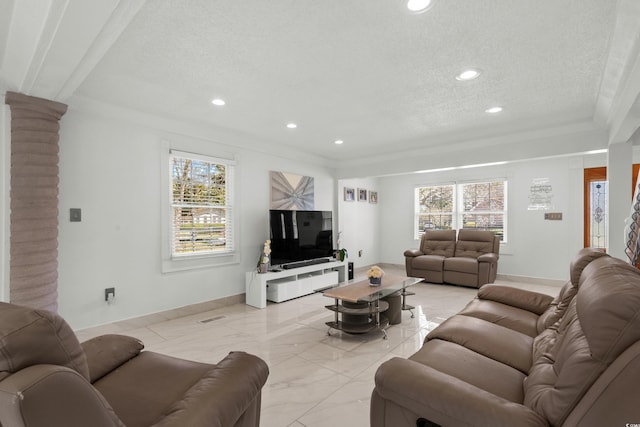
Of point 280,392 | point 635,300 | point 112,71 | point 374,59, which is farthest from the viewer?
point 112,71

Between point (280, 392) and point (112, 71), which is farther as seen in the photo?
point (112, 71)

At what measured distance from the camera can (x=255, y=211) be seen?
15.9 feet

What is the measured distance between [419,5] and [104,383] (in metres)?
2.55

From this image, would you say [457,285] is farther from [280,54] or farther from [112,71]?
[112,71]

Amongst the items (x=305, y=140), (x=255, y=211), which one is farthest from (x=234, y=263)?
(x=305, y=140)

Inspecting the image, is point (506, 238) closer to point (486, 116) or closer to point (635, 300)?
point (486, 116)

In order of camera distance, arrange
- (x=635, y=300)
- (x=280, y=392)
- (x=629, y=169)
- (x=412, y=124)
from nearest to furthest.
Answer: (x=635, y=300) → (x=280, y=392) → (x=629, y=169) → (x=412, y=124)

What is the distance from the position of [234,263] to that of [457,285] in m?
3.97

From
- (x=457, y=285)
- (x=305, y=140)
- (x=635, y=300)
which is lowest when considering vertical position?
(x=457, y=285)

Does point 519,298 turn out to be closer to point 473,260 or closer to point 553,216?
point 473,260

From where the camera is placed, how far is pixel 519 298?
2.65 meters

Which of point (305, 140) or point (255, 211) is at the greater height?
point (305, 140)

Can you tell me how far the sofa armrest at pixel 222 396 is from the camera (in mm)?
1059

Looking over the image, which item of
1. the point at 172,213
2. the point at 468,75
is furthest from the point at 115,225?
the point at 468,75
